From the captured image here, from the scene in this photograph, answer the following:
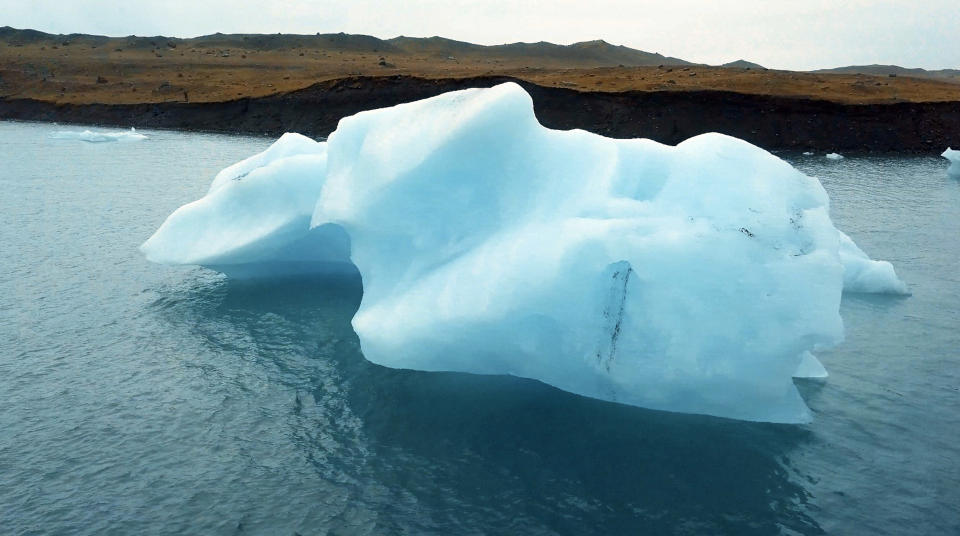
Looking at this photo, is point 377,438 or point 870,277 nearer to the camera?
point 377,438

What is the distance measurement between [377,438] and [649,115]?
45682 mm

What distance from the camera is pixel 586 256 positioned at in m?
10.2

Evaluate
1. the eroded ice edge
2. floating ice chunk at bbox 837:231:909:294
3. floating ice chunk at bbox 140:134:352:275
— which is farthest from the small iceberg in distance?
floating ice chunk at bbox 837:231:909:294

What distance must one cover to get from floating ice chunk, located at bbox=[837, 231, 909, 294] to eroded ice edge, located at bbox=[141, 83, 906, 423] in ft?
20.0

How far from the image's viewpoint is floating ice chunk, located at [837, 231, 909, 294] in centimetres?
1702

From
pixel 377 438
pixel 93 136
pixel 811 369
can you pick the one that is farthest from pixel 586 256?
pixel 93 136

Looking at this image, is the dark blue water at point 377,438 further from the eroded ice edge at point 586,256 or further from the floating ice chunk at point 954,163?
the floating ice chunk at point 954,163

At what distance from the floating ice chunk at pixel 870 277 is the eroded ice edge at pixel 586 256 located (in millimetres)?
6092

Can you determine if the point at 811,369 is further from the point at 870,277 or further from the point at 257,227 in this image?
the point at 257,227

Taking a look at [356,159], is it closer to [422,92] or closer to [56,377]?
[56,377]

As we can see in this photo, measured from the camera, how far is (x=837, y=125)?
51.1 meters

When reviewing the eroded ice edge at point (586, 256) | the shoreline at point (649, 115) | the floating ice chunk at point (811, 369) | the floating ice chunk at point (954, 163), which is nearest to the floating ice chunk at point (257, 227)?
the eroded ice edge at point (586, 256)

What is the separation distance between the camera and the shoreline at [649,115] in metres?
50.4

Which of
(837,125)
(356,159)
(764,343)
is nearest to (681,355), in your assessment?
(764,343)
